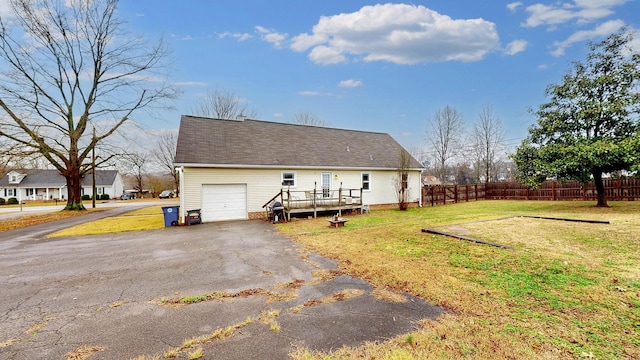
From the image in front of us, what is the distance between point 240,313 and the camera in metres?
3.78

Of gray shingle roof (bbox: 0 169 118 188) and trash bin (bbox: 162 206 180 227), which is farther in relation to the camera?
gray shingle roof (bbox: 0 169 118 188)

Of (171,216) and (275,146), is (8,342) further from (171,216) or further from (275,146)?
(275,146)

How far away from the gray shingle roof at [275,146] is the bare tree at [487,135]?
48.9ft

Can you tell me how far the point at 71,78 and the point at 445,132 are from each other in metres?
34.1

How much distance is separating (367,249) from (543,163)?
1173cm

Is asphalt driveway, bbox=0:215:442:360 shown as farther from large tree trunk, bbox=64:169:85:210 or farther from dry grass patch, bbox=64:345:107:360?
large tree trunk, bbox=64:169:85:210

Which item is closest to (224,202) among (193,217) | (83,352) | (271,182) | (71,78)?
(193,217)

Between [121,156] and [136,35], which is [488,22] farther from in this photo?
[121,156]

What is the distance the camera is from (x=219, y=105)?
105 ft

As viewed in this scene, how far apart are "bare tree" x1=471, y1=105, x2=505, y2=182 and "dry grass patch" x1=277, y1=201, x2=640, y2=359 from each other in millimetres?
23314

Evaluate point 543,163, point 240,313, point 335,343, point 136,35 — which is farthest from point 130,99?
point 543,163

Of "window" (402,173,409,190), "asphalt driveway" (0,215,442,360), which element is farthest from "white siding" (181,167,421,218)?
"asphalt driveway" (0,215,442,360)

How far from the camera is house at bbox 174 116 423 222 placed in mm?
13319

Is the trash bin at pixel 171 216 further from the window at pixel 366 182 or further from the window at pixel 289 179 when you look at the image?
the window at pixel 366 182
